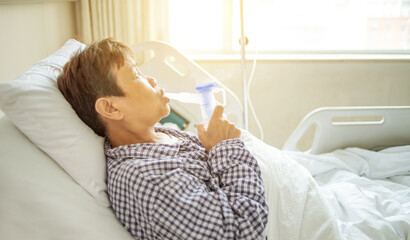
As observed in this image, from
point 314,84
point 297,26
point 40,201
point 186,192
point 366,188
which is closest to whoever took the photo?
point 40,201

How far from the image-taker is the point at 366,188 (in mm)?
1635

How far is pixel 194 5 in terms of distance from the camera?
2.77 m

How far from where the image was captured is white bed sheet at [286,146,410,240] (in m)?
1.30

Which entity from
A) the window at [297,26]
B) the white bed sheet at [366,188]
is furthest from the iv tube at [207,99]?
the window at [297,26]

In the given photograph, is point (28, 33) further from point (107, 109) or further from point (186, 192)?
point (186, 192)

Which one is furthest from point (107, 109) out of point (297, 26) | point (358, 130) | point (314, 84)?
point (297, 26)

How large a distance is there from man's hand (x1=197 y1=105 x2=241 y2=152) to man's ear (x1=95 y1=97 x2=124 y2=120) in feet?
0.92

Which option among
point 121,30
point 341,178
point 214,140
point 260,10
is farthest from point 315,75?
point 214,140

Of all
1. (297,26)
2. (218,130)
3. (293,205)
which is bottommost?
(293,205)

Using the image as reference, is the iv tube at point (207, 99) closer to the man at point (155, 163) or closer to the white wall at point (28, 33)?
the man at point (155, 163)

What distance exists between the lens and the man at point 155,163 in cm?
97

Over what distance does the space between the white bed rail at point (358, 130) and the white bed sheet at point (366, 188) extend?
0.30 feet

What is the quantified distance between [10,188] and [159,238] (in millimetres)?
379

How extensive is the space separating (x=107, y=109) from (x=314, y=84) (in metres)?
1.94
